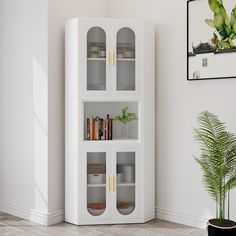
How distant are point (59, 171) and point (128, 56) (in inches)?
49.8

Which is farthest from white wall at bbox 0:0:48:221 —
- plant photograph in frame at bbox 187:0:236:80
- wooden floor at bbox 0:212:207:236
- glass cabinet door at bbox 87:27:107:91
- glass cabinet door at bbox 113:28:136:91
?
plant photograph in frame at bbox 187:0:236:80

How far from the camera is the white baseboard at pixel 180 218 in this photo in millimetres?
3445

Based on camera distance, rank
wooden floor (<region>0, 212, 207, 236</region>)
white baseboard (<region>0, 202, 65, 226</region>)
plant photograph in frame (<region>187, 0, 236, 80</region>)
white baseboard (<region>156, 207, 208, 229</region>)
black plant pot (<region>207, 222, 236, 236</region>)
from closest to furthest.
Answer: black plant pot (<region>207, 222, 236, 236</region>) < plant photograph in frame (<region>187, 0, 236, 80</region>) < wooden floor (<region>0, 212, 207, 236</region>) < white baseboard (<region>156, 207, 208, 229</region>) < white baseboard (<region>0, 202, 65, 226</region>)

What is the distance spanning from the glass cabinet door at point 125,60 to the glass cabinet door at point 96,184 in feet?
2.30

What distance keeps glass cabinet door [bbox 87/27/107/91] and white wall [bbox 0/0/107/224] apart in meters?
0.31

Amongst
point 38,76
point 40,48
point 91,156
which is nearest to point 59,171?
point 91,156

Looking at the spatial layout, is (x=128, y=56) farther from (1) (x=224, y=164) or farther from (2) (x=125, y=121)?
(1) (x=224, y=164)

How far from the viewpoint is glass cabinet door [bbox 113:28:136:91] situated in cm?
352

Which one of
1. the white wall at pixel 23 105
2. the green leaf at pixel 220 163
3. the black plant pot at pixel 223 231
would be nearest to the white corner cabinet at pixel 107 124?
the white wall at pixel 23 105

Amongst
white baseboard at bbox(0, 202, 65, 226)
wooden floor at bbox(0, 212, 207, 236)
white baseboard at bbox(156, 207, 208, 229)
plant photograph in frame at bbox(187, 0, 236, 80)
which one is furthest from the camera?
white baseboard at bbox(0, 202, 65, 226)

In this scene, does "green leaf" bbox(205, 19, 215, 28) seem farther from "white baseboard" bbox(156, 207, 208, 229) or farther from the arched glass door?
"white baseboard" bbox(156, 207, 208, 229)

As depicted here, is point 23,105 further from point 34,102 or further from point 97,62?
point 97,62

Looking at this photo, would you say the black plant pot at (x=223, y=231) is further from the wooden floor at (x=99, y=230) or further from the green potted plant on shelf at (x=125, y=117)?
the green potted plant on shelf at (x=125, y=117)

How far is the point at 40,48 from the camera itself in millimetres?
3553
